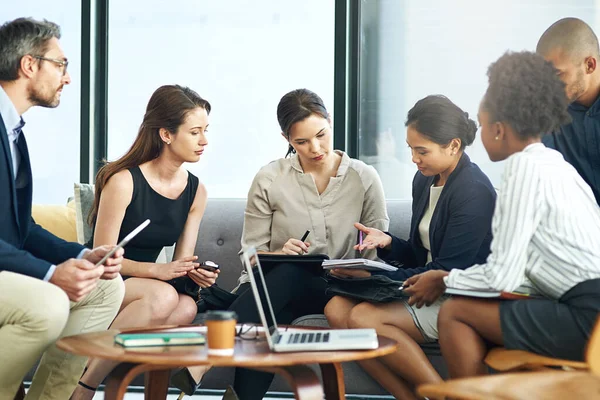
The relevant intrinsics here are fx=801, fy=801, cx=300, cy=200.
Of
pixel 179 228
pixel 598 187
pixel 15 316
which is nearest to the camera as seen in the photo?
pixel 15 316

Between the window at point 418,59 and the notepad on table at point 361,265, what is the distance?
4.96ft

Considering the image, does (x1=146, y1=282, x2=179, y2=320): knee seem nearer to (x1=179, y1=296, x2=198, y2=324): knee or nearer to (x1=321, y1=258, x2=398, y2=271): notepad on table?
(x1=179, y1=296, x2=198, y2=324): knee

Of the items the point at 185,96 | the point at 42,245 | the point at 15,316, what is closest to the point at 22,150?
the point at 42,245

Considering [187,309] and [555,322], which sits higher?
[555,322]

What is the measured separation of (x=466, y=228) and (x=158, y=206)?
122 centimetres

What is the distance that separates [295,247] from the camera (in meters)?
3.13

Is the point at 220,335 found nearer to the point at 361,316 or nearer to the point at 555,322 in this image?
the point at 555,322

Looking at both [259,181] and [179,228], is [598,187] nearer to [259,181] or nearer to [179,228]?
[259,181]

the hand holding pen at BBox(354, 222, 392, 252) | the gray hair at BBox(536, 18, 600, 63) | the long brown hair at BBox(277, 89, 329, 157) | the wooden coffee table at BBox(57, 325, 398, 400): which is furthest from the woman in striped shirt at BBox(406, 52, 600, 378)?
the long brown hair at BBox(277, 89, 329, 157)

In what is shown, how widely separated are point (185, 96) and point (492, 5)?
1.84 meters

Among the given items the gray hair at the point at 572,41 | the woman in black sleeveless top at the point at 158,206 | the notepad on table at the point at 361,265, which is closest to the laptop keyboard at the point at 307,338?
the notepad on table at the point at 361,265

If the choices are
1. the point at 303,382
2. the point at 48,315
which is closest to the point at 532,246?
the point at 303,382

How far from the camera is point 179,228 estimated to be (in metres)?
3.21

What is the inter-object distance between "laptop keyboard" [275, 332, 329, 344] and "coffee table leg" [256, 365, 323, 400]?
0.21 ft
